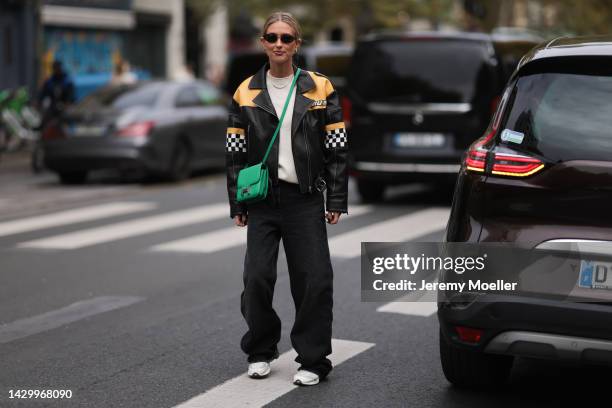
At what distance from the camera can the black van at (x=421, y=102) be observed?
1252cm

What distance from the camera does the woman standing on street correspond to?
5.40 m

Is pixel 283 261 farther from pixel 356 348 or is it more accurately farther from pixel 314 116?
pixel 314 116

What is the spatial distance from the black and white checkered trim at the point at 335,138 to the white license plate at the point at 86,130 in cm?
1047

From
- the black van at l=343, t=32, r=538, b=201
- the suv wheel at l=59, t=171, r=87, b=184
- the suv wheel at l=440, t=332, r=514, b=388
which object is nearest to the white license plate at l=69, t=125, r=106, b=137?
the suv wheel at l=59, t=171, r=87, b=184

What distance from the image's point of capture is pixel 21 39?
2583cm

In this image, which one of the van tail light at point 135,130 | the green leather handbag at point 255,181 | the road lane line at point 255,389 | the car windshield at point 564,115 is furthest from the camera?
the van tail light at point 135,130

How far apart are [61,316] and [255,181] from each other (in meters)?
2.42

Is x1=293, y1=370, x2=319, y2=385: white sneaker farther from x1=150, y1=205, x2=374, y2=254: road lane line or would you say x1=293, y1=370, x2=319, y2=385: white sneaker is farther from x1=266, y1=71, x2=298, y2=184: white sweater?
x1=150, y1=205, x2=374, y2=254: road lane line

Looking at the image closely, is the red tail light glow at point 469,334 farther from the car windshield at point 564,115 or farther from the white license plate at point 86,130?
the white license plate at point 86,130

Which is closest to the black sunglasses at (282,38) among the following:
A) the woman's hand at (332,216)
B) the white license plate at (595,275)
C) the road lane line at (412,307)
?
the woman's hand at (332,216)

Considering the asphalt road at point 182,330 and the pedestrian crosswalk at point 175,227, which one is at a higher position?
the asphalt road at point 182,330

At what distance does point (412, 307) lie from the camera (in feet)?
24.2

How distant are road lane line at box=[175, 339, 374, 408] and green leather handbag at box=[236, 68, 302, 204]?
87cm

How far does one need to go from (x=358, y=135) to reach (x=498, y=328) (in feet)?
27.6
